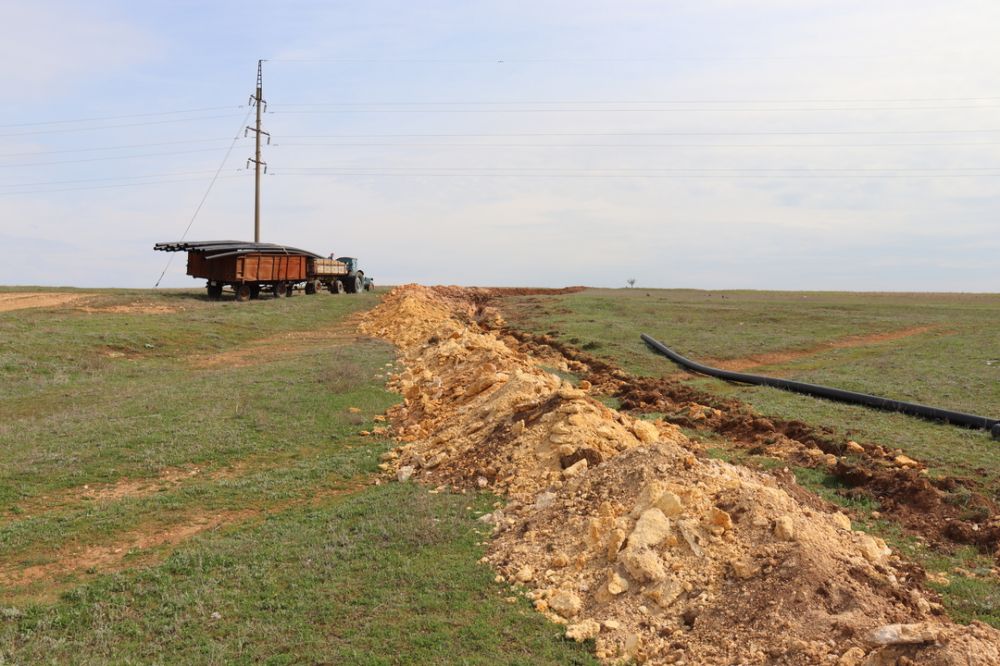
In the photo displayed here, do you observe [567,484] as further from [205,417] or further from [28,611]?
[205,417]

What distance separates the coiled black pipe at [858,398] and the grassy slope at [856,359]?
0.90ft

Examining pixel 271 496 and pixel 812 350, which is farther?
pixel 812 350

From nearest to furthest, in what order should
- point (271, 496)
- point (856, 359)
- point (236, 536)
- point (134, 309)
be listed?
point (236, 536) < point (271, 496) < point (856, 359) < point (134, 309)

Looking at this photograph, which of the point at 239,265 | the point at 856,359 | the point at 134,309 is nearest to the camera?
the point at 856,359

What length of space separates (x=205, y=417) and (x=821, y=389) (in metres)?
12.0

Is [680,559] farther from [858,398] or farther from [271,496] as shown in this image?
[858,398]

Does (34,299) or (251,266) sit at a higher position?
(251,266)

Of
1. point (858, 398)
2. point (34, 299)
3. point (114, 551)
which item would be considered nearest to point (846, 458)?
point (858, 398)

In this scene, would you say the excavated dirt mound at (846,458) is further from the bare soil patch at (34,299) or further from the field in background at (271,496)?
the bare soil patch at (34,299)

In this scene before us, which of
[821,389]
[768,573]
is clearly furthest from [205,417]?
[821,389]

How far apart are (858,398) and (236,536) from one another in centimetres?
1170

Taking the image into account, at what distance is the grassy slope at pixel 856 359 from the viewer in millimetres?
9688

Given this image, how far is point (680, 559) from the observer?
248 inches

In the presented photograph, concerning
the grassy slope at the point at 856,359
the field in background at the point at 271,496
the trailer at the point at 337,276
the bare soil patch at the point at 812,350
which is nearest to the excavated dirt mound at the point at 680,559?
the field in background at the point at 271,496
